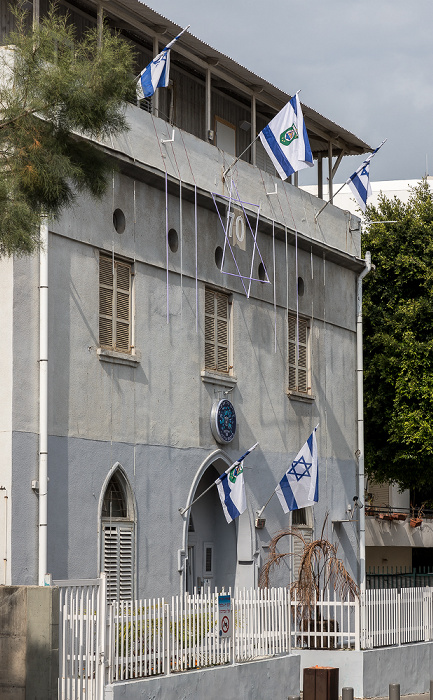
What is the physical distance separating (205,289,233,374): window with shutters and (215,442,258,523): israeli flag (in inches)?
72.5

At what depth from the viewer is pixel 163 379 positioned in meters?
19.1

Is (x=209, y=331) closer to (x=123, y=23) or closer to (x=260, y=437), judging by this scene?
(x=260, y=437)

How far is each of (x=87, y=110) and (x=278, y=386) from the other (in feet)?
38.9

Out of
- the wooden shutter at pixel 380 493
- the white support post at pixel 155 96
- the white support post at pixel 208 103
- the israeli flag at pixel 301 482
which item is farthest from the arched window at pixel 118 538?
the wooden shutter at pixel 380 493

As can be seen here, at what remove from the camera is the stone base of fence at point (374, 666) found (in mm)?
18344

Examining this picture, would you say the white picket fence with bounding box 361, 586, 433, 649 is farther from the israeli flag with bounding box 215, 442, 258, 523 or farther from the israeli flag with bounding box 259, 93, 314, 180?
the israeli flag with bounding box 259, 93, 314, 180

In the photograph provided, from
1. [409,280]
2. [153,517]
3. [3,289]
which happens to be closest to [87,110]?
[3,289]

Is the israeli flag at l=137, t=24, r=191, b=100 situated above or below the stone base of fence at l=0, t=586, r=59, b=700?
above

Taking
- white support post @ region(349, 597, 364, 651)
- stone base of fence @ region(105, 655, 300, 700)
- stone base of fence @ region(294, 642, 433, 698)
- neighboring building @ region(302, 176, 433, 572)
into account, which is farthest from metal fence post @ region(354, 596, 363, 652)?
neighboring building @ region(302, 176, 433, 572)

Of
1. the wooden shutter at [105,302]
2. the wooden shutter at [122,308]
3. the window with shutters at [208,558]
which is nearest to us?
the wooden shutter at [105,302]

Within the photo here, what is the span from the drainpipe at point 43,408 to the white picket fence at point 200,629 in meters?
0.68

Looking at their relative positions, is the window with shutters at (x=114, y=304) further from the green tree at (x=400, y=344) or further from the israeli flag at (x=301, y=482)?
the green tree at (x=400, y=344)

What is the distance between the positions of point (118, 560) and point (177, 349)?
3.93 meters

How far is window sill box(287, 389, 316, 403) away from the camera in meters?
22.7
